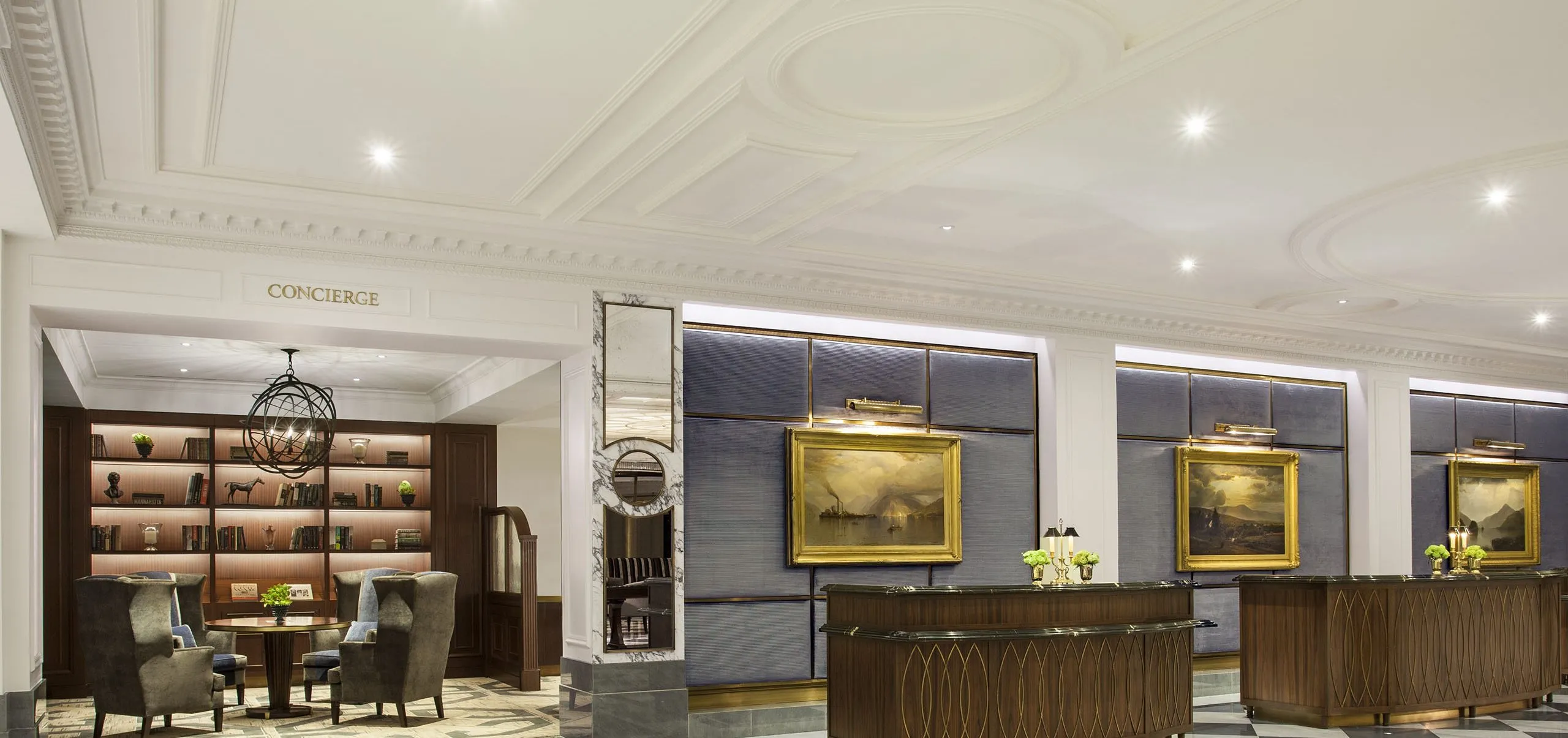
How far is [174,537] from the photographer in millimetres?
12555

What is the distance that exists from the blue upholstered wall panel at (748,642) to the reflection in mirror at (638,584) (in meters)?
0.37

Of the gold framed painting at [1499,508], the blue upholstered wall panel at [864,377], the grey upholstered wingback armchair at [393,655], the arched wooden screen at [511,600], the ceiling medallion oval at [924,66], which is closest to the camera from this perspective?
the ceiling medallion oval at [924,66]

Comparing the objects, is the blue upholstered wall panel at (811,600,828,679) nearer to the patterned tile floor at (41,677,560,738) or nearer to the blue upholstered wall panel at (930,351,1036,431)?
the blue upholstered wall panel at (930,351,1036,431)

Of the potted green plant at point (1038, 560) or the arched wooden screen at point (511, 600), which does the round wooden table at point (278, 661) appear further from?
the potted green plant at point (1038, 560)

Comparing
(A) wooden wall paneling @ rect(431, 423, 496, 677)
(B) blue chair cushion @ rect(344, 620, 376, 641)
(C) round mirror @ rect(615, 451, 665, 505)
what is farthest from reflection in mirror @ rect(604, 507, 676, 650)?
(A) wooden wall paneling @ rect(431, 423, 496, 677)

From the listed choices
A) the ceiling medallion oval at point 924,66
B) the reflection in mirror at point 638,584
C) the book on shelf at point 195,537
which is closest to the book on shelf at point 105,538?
the book on shelf at point 195,537

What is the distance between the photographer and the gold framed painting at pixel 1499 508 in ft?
40.8

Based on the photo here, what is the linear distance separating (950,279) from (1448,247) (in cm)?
334

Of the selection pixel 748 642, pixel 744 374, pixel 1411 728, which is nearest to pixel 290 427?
pixel 744 374

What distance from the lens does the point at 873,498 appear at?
9250 mm

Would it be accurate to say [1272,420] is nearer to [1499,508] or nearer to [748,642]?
[1499,508]

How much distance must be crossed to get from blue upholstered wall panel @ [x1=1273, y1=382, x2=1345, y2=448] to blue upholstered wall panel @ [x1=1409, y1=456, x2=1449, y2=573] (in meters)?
0.99

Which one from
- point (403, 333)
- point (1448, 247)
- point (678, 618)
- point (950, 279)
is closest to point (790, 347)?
point (950, 279)

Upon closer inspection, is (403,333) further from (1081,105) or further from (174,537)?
(174,537)
